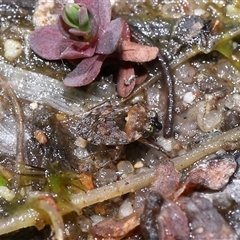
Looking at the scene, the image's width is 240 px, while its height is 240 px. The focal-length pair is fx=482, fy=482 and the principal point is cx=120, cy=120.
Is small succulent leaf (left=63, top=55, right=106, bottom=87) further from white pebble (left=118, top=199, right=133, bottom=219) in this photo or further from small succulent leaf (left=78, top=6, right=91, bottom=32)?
white pebble (left=118, top=199, right=133, bottom=219)

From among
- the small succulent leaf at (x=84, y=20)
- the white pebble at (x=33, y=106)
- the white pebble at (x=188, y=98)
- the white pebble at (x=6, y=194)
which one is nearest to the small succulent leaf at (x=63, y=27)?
the small succulent leaf at (x=84, y=20)

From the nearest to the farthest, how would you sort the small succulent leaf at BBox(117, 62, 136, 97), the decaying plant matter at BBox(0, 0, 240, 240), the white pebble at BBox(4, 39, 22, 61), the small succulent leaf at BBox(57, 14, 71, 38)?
the decaying plant matter at BBox(0, 0, 240, 240)
the small succulent leaf at BBox(57, 14, 71, 38)
the small succulent leaf at BBox(117, 62, 136, 97)
the white pebble at BBox(4, 39, 22, 61)

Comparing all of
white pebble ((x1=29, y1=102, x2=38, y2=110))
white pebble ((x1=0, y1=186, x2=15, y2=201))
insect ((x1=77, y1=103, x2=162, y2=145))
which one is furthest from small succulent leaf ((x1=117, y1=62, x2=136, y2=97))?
white pebble ((x1=0, y1=186, x2=15, y2=201))

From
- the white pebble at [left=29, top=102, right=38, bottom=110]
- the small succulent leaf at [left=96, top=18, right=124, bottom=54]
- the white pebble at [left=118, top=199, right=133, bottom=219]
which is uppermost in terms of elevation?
the small succulent leaf at [left=96, top=18, right=124, bottom=54]

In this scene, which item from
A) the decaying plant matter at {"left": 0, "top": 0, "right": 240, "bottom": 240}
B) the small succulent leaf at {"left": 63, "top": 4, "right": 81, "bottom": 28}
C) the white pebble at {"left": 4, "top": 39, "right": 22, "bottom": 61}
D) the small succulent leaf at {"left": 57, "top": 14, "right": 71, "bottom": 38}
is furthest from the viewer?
the white pebble at {"left": 4, "top": 39, "right": 22, "bottom": 61}

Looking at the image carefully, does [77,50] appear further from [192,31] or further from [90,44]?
[192,31]

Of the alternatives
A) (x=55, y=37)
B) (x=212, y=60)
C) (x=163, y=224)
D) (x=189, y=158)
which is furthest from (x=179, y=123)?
(x=55, y=37)

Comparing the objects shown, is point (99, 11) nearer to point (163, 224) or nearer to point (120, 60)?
point (120, 60)
